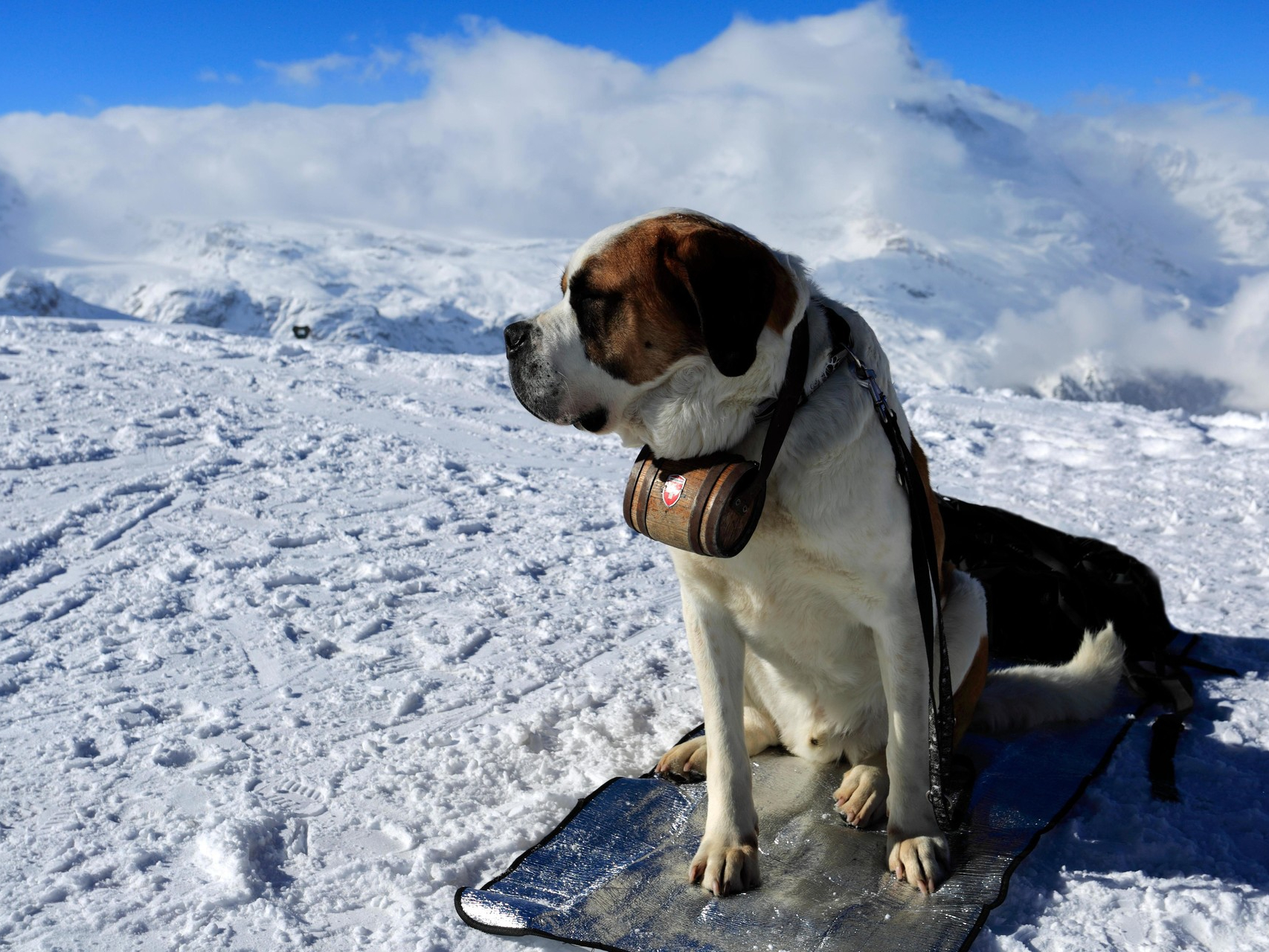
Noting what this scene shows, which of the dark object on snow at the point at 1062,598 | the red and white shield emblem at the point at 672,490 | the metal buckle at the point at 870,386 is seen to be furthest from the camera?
the dark object on snow at the point at 1062,598

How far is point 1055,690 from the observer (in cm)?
329

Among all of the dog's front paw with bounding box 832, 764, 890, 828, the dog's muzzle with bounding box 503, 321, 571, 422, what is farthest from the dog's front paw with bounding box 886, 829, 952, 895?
the dog's muzzle with bounding box 503, 321, 571, 422

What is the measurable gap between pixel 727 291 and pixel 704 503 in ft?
1.59

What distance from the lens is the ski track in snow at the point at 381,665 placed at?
93.0 inches

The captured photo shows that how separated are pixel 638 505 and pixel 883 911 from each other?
3.88 feet

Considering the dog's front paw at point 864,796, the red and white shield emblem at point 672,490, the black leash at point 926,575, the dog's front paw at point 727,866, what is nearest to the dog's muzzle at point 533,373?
the red and white shield emblem at point 672,490

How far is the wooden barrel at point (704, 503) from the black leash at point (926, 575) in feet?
1.35

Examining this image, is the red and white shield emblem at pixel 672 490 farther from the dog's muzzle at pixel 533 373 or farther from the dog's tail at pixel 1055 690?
the dog's tail at pixel 1055 690

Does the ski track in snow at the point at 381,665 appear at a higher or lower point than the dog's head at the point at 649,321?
lower

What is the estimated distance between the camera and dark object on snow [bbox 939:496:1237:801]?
12.1 ft

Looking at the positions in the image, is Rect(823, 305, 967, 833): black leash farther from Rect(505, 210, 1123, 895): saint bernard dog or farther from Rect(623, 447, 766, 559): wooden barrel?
Rect(623, 447, 766, 559): wooden barrel

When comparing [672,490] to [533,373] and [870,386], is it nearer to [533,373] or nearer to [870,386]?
[533,373]

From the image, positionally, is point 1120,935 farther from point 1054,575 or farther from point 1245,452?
point 1245,452

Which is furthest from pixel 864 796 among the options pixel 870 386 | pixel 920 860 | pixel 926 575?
pixel 870 386
